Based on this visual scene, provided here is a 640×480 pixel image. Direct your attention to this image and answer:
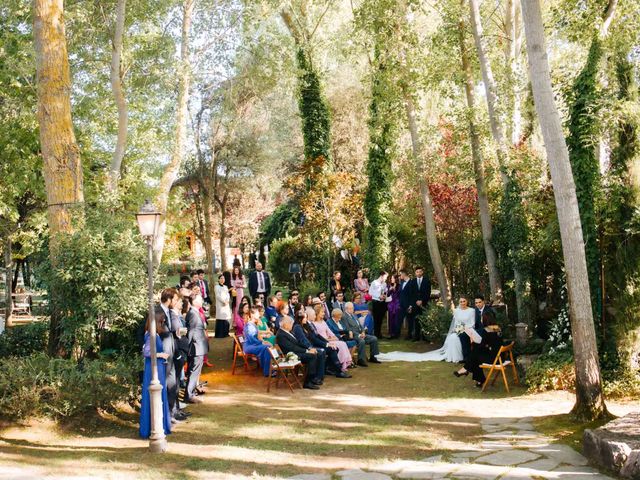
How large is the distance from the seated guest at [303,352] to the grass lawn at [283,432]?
1.01ft

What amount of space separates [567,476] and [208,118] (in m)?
18.9

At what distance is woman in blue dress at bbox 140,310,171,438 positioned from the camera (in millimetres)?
7391

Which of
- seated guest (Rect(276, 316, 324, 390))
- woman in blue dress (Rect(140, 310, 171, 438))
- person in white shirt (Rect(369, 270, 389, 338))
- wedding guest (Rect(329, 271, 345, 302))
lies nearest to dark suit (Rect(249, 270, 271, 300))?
wedding guest (Rect(329, 271, 345, 302))

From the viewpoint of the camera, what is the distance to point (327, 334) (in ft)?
38.2

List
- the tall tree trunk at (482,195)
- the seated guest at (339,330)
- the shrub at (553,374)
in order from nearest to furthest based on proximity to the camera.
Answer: the shrub at (553,374) < the seated guest at (339,330) < the tall tree trunk at (482,195)

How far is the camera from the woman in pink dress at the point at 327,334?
11461 mm

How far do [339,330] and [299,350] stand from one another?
168cm

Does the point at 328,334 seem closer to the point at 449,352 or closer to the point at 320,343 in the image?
the point at 320,343

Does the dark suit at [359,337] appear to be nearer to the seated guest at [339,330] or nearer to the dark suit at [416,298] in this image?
the seated guest at [339,330]

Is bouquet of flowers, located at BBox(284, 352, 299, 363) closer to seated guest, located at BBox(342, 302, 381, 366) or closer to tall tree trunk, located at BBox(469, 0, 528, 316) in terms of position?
seated guest, located at BBox(342, 302, 381, 366)

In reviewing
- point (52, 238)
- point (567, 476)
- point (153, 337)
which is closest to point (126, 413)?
point (153, 337)

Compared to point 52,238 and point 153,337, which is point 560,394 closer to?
point 153,337

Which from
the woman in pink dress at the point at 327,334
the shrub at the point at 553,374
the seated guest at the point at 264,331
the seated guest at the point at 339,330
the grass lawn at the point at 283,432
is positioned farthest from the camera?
the seated guest at the point at 339,330

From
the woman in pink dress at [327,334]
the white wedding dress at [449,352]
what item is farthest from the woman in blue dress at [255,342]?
the white wedding dress at [449,352]
